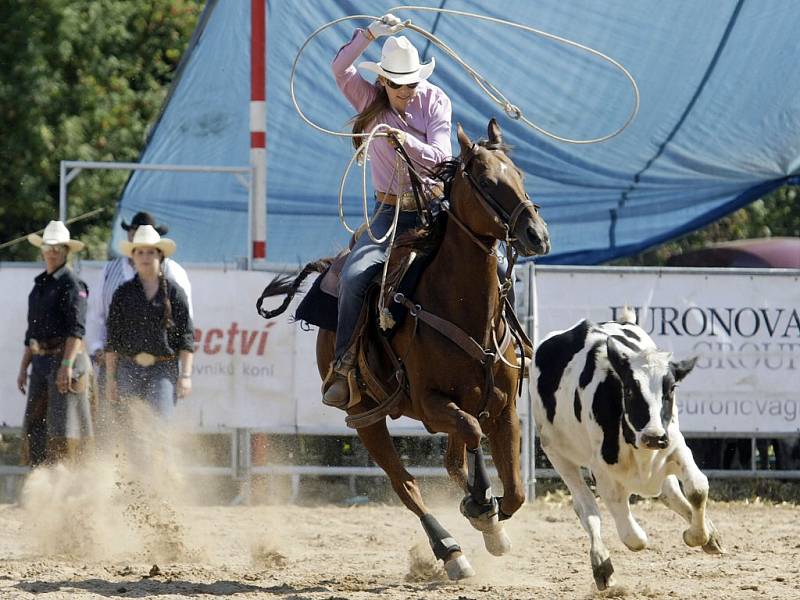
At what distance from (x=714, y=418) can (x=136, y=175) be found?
6.49 m

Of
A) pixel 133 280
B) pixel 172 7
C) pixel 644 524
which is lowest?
pixel 644 524

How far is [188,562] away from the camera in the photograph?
8.09m

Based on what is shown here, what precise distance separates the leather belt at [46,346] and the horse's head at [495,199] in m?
4.58

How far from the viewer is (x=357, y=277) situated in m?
7.12

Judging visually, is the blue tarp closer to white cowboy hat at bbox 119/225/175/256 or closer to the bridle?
white cowboy hat at bbox 119/225/175/256

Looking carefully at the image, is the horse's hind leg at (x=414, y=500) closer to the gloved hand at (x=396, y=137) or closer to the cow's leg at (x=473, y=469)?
the cow's leg at (x=473, y=469)

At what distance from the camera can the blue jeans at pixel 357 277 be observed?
7133mm

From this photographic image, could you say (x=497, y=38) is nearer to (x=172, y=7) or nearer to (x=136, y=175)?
(x=136, y=175)

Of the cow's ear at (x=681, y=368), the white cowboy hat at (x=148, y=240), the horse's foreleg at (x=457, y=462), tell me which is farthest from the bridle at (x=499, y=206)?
the white cowboy hat at (x=148, y=240)

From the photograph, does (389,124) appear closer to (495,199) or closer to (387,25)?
(387,25)

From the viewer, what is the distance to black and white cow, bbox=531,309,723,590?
7.03m

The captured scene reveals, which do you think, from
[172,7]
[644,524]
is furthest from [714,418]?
[172,7]

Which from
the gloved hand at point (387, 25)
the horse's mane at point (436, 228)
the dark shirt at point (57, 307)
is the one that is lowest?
the dark shirt at point (57, 307)

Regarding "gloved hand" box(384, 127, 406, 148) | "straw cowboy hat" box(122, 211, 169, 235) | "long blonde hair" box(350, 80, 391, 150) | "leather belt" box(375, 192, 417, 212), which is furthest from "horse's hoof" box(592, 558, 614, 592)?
"straw cowboy hat" box(122, 211, 169, 235)
